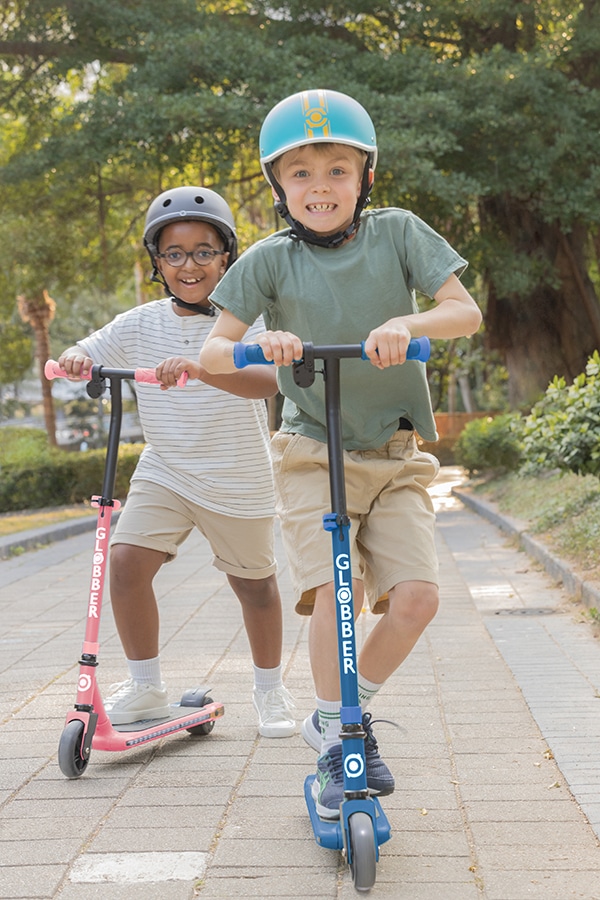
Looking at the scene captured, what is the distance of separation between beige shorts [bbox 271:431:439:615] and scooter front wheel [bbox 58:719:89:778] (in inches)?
34.9

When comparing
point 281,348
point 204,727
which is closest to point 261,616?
point 204,727

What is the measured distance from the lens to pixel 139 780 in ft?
Result: 12.8

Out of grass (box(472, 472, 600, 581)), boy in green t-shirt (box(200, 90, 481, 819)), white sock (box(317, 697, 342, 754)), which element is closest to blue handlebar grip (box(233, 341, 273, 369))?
boy in green t-shirt (box(200, 90, 481, 819))

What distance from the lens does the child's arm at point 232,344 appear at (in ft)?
A: 9.53

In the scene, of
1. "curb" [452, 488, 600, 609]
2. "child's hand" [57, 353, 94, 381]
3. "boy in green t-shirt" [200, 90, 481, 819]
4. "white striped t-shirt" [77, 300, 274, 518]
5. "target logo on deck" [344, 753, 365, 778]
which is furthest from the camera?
"curb" [452, 488, 600, 609]

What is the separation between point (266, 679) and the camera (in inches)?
177

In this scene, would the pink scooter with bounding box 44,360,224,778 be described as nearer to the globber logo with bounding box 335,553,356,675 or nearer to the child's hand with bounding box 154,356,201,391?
the child's hand with bounding box 154,356,201,391

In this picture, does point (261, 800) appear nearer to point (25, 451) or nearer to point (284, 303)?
point (284, 303)

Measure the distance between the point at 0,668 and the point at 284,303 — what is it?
3.19 metres

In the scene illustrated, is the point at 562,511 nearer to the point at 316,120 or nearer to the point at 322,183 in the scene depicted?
the point at 322,183

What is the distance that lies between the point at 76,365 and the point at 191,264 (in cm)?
66

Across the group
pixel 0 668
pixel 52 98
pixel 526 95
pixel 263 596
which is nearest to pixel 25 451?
pixel 52 98

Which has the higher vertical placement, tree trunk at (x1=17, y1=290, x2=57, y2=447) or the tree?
the tree

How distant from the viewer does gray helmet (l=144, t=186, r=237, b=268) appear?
14.1 ft
